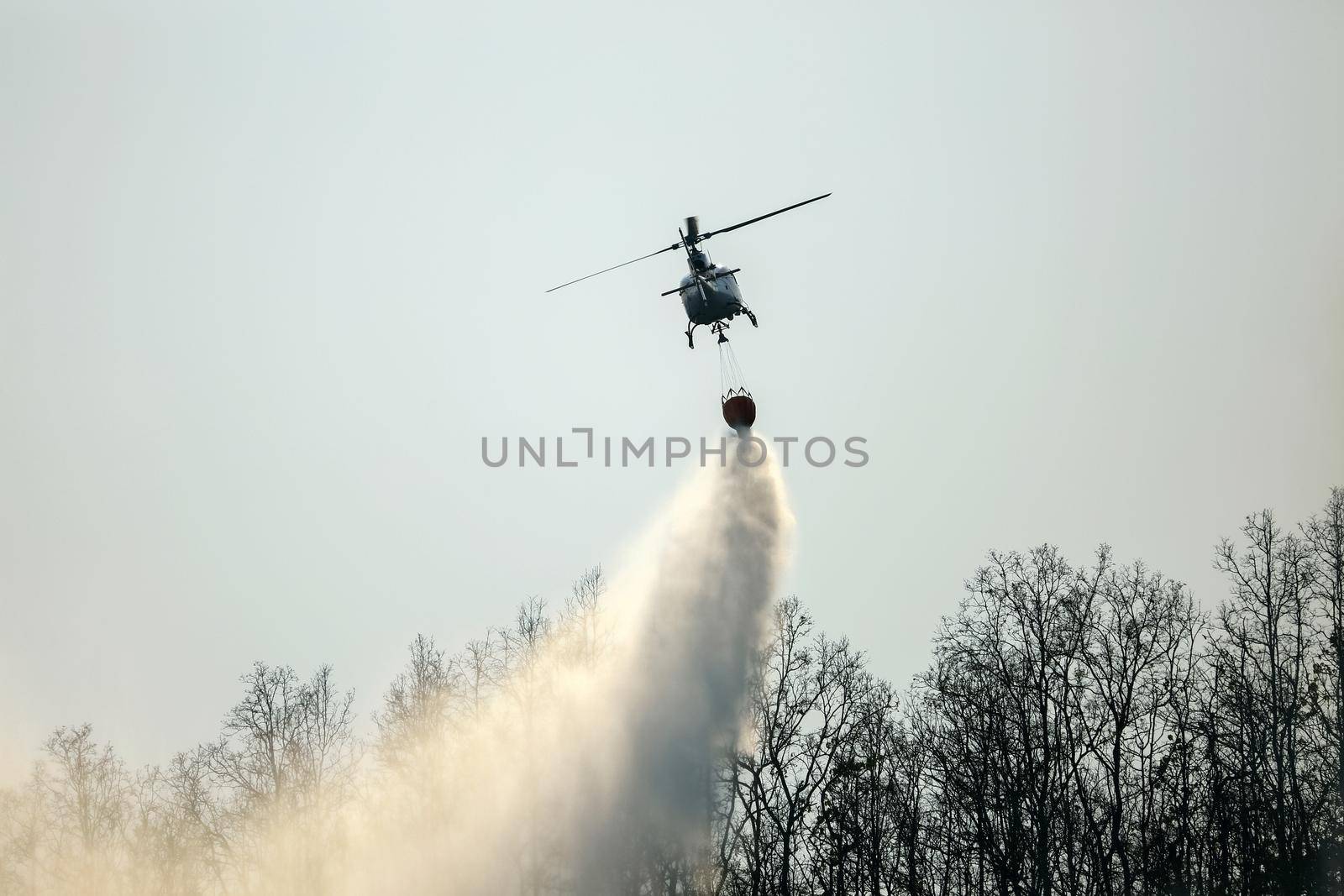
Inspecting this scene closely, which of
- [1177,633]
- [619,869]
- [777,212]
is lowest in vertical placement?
[619,869]

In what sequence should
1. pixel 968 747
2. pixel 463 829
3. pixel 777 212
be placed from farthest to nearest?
pixel 777 212, pixel 463 829, pixel 968 747

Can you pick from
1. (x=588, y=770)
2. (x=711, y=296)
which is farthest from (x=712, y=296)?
(x=588, y=770)

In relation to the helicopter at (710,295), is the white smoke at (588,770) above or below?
below

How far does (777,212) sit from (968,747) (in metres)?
20.2

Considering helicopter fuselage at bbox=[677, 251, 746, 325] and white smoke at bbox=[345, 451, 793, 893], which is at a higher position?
helicopter fuselage at bbox=[677, 251, 746, 325]

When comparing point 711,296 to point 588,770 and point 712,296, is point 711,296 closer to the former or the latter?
point 712,296

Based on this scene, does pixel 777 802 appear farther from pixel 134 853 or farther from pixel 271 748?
pixel 134 853

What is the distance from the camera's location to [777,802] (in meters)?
43.7

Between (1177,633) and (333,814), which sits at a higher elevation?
(1177,633)

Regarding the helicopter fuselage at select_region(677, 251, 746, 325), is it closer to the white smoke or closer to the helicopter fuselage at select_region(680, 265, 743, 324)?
the helicopter fuselage at select_region(680, 265, 743, 324)

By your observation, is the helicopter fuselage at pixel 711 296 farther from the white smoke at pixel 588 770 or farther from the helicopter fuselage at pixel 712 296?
the white smoke at pixel 588 770

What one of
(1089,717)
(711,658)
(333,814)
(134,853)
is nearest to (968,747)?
(1089,717)

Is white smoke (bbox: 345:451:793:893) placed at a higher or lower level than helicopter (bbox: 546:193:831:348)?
lower

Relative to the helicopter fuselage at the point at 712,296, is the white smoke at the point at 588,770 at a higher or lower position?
lower
